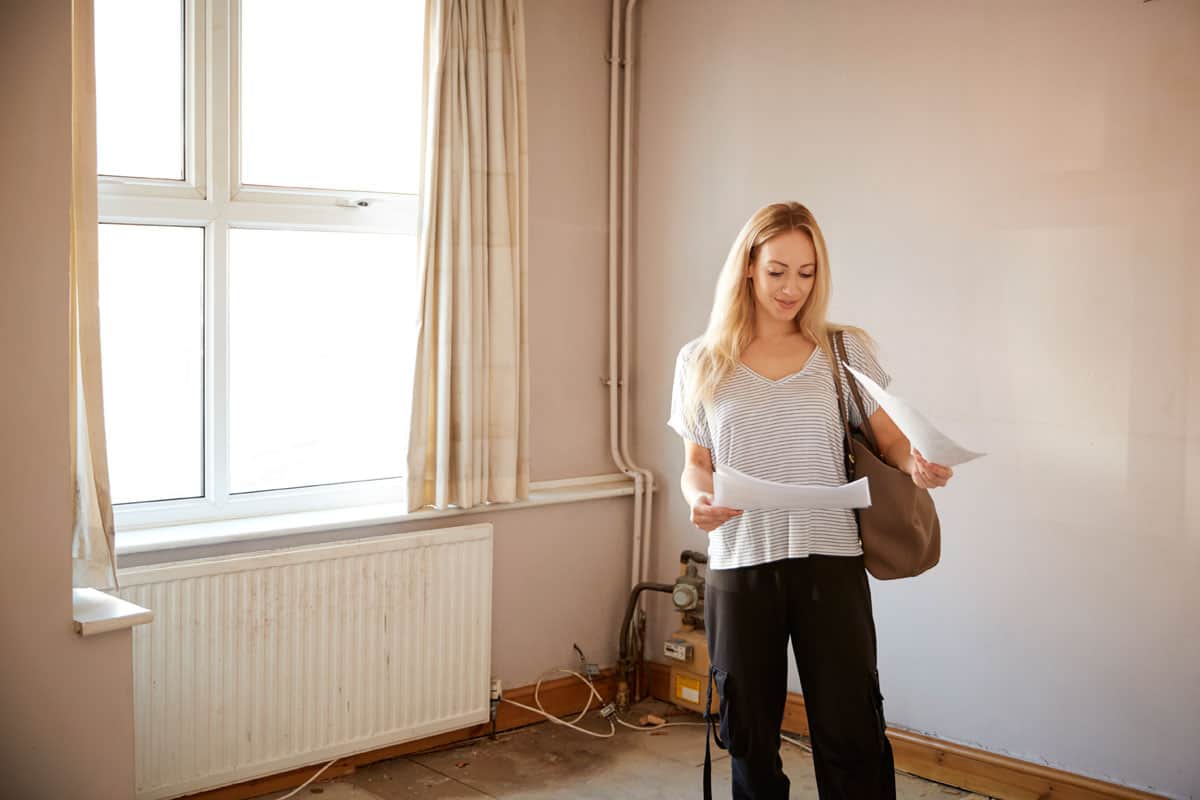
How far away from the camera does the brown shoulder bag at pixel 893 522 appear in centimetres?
213

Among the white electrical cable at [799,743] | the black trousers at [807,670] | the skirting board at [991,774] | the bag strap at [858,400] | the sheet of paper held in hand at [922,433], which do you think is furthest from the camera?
the white electrical cable at [799,743]

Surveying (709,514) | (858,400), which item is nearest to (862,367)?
(858,400)

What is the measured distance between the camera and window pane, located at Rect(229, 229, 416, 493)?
310 cm

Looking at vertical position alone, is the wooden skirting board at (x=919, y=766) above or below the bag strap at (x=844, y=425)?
below

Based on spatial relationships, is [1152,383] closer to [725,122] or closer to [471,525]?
[725,122]

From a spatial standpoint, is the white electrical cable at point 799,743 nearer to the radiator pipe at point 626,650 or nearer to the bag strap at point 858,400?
the radiator pipe at point 626,650

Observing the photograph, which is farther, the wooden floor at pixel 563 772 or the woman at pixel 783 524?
the wooden floor at pixel 563 772

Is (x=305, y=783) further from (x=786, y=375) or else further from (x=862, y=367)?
(x=862, y=367)

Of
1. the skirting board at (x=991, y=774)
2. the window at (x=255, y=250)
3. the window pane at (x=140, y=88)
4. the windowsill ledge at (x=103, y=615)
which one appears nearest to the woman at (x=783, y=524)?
the skirting board at (x=991, y=774)

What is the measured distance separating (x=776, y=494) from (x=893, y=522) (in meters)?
0.36

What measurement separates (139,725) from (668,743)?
155 cm

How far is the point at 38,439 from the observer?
202cm

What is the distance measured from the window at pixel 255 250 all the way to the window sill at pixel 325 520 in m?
0.05

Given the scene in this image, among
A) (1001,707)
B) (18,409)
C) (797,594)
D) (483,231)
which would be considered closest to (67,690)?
(18,409)
